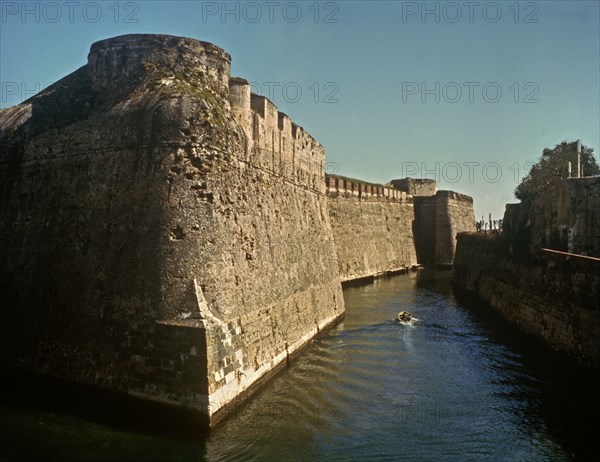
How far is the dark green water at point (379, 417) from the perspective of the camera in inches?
288

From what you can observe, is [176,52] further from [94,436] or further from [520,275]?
[520,275]

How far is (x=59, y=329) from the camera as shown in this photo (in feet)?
30.5

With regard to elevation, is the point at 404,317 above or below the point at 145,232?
below

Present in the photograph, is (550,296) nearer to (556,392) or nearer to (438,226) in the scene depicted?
(556,392)

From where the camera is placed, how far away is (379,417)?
8.80 metres

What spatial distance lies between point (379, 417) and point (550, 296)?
22.4 feet

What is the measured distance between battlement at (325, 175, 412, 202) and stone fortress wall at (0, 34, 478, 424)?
18224 millimetres

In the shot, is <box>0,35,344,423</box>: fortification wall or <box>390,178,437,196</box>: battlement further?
<box>390,178,437,196</box>: battlement

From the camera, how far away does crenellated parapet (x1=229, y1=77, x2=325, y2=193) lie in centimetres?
1090

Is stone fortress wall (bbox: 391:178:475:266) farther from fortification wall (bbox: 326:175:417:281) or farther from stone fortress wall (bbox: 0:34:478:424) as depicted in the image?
stone fortress wall (bbox: 0:34:478:424)

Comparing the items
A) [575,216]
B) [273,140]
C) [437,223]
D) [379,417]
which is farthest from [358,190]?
[379,417]

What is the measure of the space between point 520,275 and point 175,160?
41.1 ft

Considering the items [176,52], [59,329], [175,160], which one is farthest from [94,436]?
[176,52]

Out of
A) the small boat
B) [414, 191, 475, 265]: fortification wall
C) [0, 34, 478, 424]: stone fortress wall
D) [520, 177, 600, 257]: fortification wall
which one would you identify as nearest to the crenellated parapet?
[0, 34, 478, 424]: stone fortress wall
